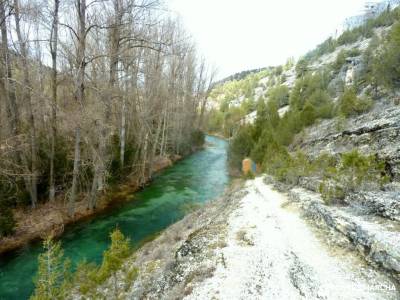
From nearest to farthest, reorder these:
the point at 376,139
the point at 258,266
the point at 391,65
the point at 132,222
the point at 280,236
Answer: the point at 258,266
the point at 280,236
the point at 376,139
the point at 132,222
the point at 391,65

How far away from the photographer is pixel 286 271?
432 cm

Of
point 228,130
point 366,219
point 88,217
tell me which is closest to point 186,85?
point 228,130

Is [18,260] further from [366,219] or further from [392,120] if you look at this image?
[392,120]

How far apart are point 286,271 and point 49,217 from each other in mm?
9363

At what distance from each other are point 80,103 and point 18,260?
5.21m

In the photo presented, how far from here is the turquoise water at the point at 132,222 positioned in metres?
7.12

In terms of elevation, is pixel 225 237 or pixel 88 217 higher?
pixel 225 237

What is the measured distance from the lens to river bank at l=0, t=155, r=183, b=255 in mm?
8491

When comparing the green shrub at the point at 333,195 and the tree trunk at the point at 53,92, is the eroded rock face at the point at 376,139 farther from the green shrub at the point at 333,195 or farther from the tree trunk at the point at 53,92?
the tree trunk at the point at 53,92

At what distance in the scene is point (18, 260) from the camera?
766 centimetres

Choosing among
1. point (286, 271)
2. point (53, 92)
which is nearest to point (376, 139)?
point (286, 271)

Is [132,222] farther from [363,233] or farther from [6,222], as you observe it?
[363,233]

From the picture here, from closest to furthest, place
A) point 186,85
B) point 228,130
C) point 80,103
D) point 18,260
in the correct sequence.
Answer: point 18,260 < point 80,103 < point 186,85 < point 228,130

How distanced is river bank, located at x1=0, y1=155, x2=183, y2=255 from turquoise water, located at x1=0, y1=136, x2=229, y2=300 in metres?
0.37
